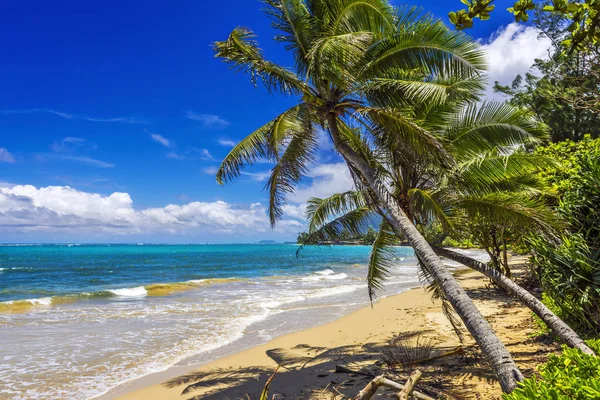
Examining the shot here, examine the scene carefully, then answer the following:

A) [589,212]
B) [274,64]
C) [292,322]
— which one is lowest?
[292,322]

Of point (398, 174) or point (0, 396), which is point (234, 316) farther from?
point (398, 174)

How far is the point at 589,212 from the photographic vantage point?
4.84 meters

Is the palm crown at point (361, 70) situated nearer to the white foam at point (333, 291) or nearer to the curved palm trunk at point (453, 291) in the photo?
the curved palm trunk at point (453, 291)

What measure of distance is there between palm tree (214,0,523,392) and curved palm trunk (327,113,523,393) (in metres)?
0.02

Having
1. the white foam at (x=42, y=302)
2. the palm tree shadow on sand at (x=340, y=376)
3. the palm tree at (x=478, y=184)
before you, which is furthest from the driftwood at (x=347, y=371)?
the white foam at (x=42, y=302)

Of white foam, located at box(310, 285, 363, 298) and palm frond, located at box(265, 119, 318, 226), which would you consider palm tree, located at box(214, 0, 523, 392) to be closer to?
palm frond, located at box(265, 119, 318, 226)

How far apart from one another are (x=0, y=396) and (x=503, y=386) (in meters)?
8.12

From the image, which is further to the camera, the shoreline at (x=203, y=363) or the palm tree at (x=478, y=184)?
the shoreline at (x=203, y=363)

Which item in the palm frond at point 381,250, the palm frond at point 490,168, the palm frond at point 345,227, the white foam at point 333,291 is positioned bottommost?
the white foam at point 333,291

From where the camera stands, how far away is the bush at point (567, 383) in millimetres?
1902

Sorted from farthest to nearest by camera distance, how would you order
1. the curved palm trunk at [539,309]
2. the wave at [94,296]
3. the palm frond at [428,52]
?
the wave at [94,296] → the palm frond at [428,52] → the curved palm trunk at [539,309]

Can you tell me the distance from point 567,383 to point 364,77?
498 cm

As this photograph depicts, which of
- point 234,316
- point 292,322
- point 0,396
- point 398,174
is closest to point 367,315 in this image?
point 292,322

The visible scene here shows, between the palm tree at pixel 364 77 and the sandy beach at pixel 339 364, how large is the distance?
2404 millimetres
